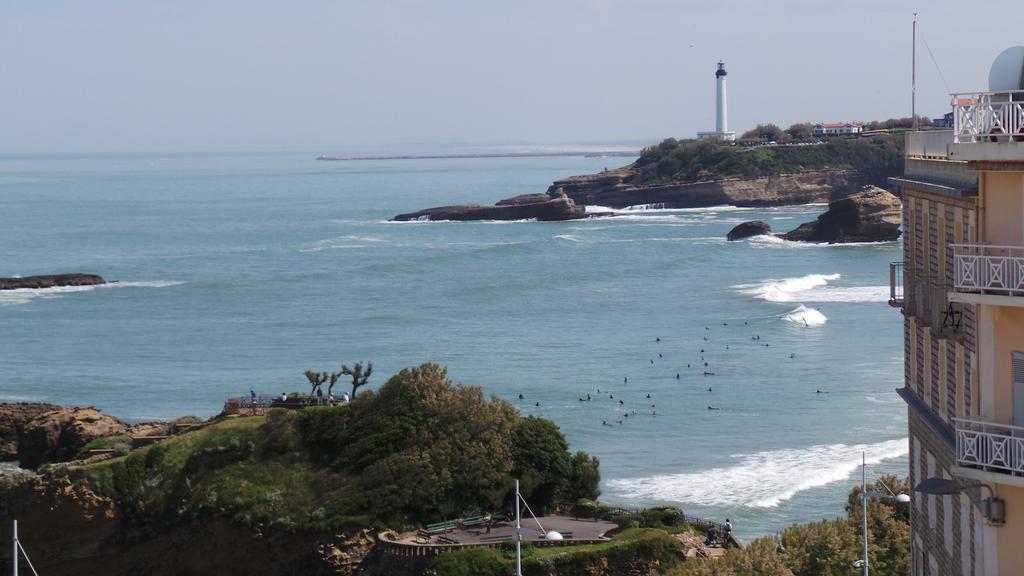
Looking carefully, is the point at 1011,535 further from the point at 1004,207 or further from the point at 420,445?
the point at 420,445

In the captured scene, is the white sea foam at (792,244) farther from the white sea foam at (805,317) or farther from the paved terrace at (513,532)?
the paved terrace at (513,532)

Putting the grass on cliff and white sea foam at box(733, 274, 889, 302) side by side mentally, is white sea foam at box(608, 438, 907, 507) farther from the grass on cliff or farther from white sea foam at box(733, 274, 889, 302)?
white sea foam at box(733, 274, 889, 302)

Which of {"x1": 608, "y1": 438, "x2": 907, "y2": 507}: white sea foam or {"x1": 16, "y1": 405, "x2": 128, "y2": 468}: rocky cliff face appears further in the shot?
{"x1": 16, "y1": 405, "x2": 128, "y2": 468}: rocky cliff face

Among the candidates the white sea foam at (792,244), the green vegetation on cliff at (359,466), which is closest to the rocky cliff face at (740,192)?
the white sea foam at (792,244)

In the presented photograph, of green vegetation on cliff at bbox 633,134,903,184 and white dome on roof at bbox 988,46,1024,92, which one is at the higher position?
white dome on roof at bbox 988,46,1024,92

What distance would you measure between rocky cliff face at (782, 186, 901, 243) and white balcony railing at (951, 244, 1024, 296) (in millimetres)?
102410

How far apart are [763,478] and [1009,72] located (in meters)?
27.7

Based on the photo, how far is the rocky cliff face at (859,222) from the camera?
112750 mm

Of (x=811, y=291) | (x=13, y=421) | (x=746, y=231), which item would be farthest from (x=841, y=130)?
(x=13, y=421)

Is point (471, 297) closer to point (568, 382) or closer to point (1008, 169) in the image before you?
point (568, 382)

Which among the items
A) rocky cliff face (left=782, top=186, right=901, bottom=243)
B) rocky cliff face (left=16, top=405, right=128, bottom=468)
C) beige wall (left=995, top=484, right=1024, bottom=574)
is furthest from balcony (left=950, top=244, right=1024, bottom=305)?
rocky cliff face (left=782, top=186, right=901, bottom=243)

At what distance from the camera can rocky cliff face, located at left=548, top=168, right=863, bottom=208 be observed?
6442 inches

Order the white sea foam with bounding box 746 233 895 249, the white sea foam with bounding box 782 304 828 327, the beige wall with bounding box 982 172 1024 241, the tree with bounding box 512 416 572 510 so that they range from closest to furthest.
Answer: the beige wall with bounding box 982 172 1024 241
the tree with bounding box 512 416 572 510
the white sea foam with bounding box 782 304 828 327
the white sea foam with bounding box 746 233 895 249

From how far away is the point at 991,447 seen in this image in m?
11.3
